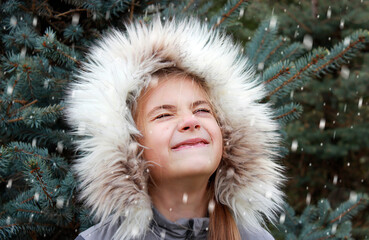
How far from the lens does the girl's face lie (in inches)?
75.6

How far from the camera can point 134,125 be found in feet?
6.59

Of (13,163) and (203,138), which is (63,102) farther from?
(203,138)

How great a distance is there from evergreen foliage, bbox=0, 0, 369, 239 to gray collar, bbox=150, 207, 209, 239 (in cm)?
44

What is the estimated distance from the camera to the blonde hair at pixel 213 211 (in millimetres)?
2059

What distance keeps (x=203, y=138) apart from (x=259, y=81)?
671 mm

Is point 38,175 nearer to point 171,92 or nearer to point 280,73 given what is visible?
point 171,92

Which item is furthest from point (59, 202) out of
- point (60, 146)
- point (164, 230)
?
point (164, 230)

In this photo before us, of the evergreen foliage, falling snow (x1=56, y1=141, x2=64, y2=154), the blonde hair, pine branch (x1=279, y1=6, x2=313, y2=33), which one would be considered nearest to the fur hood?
the blonde hair

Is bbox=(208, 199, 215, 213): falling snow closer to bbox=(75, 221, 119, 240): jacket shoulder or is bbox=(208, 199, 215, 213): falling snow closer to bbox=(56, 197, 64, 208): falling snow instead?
bbox=(75, 221, 119, 240): jacket shoulder

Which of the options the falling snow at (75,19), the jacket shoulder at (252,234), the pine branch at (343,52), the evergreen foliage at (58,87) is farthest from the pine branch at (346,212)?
the falling snow at (75,19)

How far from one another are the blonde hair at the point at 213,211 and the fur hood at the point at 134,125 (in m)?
0.03

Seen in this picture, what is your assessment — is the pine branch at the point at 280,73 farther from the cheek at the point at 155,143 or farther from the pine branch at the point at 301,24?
the pine branch at the point at 301,24

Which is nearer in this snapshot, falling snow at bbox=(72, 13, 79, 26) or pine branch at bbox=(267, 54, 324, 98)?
pine branch at bbox=(267, 54, 324, 98)

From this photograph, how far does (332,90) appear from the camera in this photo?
4.62 metres
